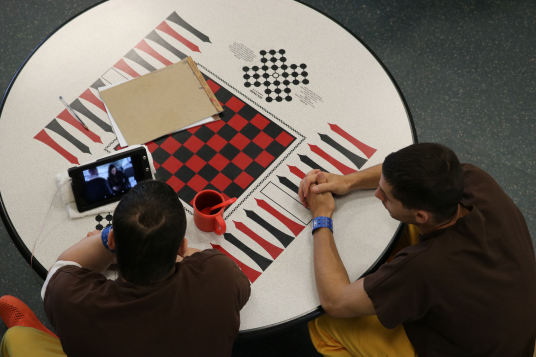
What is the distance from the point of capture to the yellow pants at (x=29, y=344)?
153 centimetres

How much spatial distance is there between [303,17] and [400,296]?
125cm

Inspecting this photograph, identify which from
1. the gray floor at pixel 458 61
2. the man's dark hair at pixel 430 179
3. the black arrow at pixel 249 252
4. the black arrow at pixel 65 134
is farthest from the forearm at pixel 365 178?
the gray floor at pixel 458 61

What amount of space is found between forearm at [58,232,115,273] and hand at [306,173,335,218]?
2.26ft

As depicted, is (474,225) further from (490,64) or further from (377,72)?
(490,64)

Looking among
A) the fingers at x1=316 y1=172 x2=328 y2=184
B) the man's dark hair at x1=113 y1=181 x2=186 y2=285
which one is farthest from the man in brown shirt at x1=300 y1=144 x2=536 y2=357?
the man's dark hair at x1=113 y1=181 x2=186 y2=285

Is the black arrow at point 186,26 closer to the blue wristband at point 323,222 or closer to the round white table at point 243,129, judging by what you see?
the round white table at point 243,129

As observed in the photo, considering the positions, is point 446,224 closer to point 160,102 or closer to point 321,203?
point 321,203

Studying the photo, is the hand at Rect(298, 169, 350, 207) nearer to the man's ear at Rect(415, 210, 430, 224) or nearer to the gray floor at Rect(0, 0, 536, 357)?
the man's ear at Rect(415, 210, 430, 224)

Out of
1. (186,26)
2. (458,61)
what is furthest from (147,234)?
(458,61)

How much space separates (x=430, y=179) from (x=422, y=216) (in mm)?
131

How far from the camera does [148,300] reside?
3.91 ft

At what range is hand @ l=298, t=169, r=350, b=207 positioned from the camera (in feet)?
5.31

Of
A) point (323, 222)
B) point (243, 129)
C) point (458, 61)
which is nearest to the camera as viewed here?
point (323, 222)

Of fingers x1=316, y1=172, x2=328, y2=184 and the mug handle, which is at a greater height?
fingers x1=316, y1=172, x2=328, y2=184
